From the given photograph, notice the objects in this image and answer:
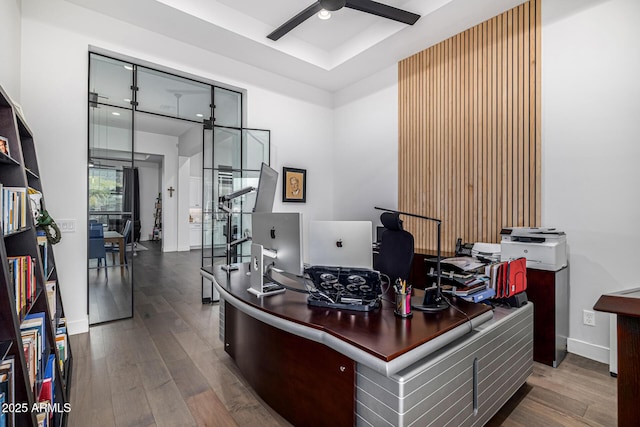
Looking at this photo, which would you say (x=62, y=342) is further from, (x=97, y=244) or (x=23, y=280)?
(x=97, y=244)

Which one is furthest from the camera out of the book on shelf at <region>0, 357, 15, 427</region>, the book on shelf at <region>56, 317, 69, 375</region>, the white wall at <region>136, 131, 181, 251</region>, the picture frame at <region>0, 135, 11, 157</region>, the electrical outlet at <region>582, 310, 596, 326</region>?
the white wall at <region>136, 131, 181, 251</region>

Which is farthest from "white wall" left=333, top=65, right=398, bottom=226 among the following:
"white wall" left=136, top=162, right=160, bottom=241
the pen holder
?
"white wall" left=136, top=162, right=160, bottom=241

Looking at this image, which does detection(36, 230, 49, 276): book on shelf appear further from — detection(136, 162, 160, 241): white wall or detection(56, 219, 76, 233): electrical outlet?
detection(136, 162, 160, 241): white wall

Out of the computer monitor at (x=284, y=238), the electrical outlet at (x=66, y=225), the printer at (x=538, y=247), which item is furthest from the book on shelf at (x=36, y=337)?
the printer at (x=538, y=247)

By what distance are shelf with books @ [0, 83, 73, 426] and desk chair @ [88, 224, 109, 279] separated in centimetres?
140

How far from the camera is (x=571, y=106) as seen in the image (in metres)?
2.99

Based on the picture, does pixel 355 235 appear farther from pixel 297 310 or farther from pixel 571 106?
A: pixel 571 106

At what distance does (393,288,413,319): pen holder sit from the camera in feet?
5.48

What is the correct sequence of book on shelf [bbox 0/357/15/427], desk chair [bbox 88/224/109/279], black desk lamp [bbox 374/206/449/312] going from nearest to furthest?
book on shelf [bbox 0/357/15/427] < black desk lamp [bbox 374/206/449/312] < desk chair [bbox 88/224/109/279]

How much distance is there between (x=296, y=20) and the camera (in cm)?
351

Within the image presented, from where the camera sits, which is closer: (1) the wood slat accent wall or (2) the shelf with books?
(2) the shelf with books

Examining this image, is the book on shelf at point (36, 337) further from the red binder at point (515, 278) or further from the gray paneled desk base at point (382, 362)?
the red binder at point (515, 278)

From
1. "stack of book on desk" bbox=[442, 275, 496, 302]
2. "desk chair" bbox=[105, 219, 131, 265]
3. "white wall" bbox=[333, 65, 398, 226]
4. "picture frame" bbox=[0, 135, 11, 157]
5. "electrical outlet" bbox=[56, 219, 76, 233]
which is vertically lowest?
"stack of book on desk" bbox=[442, 275, 496, 302]

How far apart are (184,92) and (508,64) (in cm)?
411
